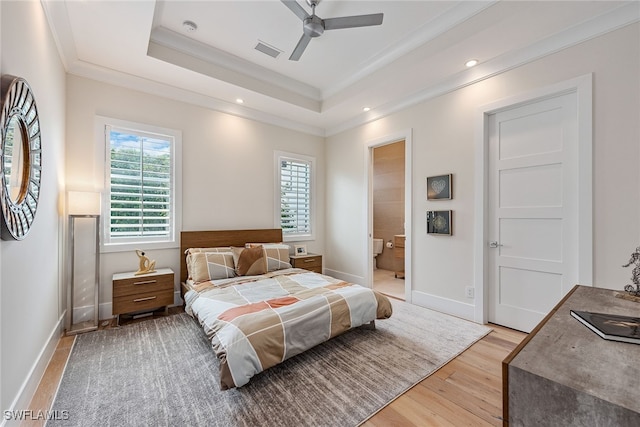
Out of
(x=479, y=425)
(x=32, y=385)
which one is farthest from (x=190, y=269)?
(x=479, y=425)

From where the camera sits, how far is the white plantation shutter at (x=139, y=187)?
3229mm

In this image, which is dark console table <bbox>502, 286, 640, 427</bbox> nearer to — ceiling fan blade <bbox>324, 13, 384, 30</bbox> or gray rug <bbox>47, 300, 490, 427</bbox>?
gray rug <bbox>47, 300, 490, 427</bbox>

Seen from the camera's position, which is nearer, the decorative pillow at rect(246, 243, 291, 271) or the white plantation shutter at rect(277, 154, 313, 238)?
the decorative pillow at rect(246, 243, 291, 271)

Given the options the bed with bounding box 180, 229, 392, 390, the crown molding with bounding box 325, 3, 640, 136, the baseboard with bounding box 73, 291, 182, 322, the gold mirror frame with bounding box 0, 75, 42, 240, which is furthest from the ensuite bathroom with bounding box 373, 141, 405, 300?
the gold mirror frame with bounding box 0, 75, 42, 240

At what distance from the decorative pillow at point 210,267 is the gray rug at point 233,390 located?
594mm

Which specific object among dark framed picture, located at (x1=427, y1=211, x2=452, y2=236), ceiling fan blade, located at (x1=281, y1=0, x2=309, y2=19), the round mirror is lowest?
dark framed picture, located at (x1=427, y1=211, x2=452, y2=236)

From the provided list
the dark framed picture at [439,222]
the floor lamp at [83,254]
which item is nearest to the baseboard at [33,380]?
the floor lamp at [83,254]

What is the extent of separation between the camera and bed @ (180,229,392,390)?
190cm

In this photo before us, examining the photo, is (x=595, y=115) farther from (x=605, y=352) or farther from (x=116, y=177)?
(x=116, y=177)

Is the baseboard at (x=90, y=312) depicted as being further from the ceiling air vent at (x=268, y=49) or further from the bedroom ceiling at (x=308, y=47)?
the ceiling air vent at (x=268, y=49)

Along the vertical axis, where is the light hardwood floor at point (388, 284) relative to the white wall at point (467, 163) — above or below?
below

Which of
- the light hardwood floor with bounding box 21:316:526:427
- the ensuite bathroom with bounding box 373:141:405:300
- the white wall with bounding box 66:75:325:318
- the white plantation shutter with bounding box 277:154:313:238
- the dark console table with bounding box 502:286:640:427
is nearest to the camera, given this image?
the dark console table with bounding box 502:286:640:427

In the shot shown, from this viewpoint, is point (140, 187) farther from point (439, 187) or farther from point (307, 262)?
point (439, 187)

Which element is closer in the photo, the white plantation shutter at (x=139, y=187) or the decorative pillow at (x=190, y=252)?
the white plantation shutter at (x=139, y=187)
